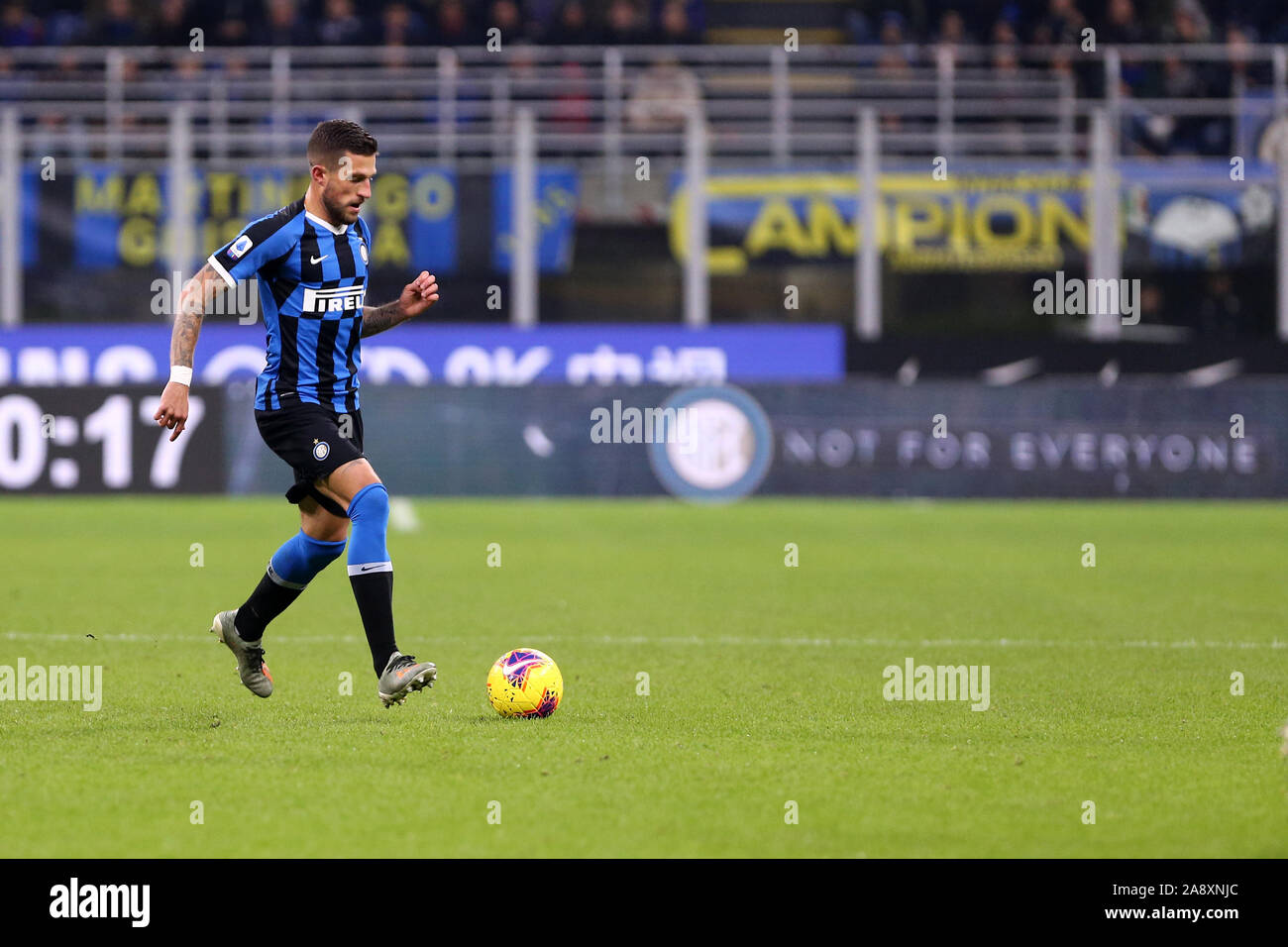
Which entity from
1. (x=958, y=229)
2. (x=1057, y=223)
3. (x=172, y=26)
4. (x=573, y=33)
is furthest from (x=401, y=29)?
(x=1057, y=223)

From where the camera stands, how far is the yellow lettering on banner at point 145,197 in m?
18.9

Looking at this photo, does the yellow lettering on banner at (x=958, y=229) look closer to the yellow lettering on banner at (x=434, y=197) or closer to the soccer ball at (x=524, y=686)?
the yellow lettering on banner at (x=434, y=197)

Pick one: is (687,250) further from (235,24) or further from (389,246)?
(235,24)

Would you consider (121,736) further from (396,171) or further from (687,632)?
(396,171)

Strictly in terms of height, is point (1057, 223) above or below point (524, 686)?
above

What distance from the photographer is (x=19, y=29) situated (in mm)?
22016

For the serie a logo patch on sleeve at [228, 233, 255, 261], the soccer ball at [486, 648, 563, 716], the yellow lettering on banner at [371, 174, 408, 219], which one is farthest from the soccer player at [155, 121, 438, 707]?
the yellow lettering on banner at [371, 174, 408, 219]

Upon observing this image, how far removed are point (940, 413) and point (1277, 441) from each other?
3272 millimetres

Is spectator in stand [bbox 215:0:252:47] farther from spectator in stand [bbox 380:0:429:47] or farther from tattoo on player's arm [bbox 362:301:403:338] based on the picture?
tattoo on player's arm [bbox 362:301:403:338]

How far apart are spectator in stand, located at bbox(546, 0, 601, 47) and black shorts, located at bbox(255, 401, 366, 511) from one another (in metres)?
15.1

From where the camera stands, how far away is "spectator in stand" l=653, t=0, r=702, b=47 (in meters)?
21.3

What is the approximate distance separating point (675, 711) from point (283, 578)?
153cm

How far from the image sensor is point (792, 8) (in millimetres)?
24016
